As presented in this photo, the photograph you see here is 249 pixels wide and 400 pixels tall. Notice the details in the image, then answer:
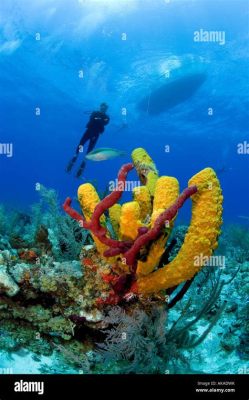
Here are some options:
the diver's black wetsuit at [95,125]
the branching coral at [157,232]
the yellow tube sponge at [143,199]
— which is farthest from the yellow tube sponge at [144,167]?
the diver's black wetsuit at [95,125]

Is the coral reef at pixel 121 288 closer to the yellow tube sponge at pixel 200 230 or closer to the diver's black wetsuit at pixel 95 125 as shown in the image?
the yellow tube sponge at pixel 200 230

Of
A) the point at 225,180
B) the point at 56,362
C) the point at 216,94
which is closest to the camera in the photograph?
the point at 56,362

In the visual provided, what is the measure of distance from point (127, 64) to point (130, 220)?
90.3 feet

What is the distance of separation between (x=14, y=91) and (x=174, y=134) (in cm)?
1820

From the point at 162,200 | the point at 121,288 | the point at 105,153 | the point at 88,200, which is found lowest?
the point at 121,288

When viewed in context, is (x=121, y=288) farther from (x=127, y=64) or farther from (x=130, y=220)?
(x=127, y=64)

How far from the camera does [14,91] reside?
120 ft

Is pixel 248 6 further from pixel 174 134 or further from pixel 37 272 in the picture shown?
pixel 37 272

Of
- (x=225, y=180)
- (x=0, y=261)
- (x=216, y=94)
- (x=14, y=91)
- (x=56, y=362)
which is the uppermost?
(x=225, y=180)

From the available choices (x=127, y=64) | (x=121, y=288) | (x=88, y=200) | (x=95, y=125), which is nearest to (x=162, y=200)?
(x=88, y=200)

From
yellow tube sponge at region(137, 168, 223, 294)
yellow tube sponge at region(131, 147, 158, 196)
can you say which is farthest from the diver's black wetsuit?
yellow tube sponge at region(137, 168, 223, 294)

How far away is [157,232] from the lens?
3.30 metres

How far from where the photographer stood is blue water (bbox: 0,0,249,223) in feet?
81.7
